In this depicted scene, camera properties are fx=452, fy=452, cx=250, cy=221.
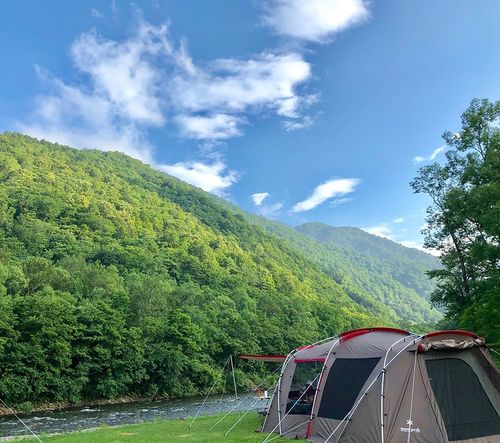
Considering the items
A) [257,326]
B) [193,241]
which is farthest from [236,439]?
[193,241]

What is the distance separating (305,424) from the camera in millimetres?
13500

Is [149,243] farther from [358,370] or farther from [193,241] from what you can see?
[358,370]

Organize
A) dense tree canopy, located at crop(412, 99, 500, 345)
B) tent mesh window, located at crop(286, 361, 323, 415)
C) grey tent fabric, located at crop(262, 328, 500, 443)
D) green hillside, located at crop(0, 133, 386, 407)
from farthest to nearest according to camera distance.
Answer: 1. green hillside, located at crop(0, 133, 386, 407)
2. dense tree canopy, located at crop(412, 99, 500, 345)
3. tent mesh window, located at crop(286, 361, 323, 415)
4. grey tent fabric, located at crop(262, 328, 500, 443)

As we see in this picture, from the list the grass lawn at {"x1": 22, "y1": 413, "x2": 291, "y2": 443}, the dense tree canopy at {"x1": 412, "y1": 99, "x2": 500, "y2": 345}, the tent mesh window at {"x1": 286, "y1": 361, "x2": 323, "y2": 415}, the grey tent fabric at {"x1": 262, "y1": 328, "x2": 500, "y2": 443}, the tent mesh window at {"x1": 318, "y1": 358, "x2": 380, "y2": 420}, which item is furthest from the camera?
the dense tree canopy at {"x1": 412, "y1": 99, "x2": 500, "y2": 345}

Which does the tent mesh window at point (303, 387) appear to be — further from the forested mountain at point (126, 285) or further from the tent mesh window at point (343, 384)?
the forested mountain at point (126, 285)

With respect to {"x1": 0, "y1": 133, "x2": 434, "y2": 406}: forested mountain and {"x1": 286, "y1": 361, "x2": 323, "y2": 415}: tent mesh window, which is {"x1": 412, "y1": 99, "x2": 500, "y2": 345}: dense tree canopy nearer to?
{"x1": 286, "y1": 361, "x2": 323, "y2": 415}: tent mesh window

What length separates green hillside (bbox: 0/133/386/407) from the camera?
42.9 metres

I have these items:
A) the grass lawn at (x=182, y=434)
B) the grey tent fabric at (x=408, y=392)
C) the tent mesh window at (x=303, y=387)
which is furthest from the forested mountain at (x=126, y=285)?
the grey tent fabric at (x=408, y=392)

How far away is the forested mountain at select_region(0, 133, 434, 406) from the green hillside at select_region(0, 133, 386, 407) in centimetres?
19

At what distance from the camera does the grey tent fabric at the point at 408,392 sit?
35.5 ft

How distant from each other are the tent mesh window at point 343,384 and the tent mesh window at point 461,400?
1606 mm

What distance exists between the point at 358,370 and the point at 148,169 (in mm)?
193165

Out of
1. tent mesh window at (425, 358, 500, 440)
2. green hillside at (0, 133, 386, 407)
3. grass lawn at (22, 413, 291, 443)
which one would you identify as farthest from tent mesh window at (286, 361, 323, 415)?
green hillside at (0, 133, 386, 407)

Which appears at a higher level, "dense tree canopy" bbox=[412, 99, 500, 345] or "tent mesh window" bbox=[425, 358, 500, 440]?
"dense tree canopy" bbox=[412, 99, 500, 345]
